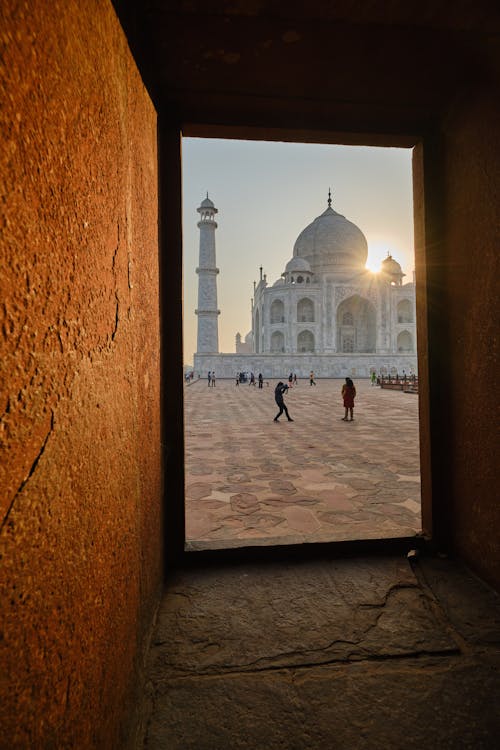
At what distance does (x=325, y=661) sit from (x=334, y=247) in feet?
135

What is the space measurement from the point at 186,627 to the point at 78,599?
93 centimetres

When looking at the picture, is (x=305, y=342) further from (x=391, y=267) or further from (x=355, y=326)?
(x=391, y=267)

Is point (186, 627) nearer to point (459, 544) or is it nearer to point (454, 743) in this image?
point (454, 743)

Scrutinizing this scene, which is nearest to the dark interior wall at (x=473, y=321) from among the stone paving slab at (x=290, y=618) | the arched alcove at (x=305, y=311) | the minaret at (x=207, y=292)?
the stone paving slab at (x=290, y=618)

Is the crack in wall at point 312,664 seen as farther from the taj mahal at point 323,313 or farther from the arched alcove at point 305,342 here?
the arched alcove at point 305,342

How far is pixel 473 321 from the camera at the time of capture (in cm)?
187

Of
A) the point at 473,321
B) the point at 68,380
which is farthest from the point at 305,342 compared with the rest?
the point at 68,380

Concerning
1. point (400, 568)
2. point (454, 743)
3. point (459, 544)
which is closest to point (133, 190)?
point (454, 743)

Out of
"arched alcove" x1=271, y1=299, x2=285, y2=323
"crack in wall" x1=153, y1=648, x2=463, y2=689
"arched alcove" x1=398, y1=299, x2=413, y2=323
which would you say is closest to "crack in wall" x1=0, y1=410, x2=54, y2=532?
"crack in wall" x1=153, y1=648, x2=463, y2=689

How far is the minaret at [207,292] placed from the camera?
32.5 meters

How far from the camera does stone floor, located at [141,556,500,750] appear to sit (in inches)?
42.6

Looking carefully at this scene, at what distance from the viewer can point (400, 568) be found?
1926 mm

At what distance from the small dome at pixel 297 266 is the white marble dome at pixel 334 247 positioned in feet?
4.79

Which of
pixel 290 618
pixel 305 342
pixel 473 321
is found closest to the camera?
pixel 290 618
